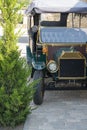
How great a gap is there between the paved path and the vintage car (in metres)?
0.40

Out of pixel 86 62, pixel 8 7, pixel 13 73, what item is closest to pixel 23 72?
pixel 13 73

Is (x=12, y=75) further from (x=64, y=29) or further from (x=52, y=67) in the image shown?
(x=64, y=29)

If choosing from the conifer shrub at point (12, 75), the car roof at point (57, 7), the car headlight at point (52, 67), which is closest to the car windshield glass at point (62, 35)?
the car roof at point (57, 7)

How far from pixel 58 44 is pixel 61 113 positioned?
198 centimetres

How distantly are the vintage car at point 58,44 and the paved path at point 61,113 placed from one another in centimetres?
40

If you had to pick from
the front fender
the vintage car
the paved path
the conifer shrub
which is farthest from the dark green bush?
the front fender

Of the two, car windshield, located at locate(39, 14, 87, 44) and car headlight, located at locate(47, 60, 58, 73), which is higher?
car windshield, located at locate(39, 14, 87, 44)

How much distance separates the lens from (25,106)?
657 centimetres

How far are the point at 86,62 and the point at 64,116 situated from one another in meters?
1.56

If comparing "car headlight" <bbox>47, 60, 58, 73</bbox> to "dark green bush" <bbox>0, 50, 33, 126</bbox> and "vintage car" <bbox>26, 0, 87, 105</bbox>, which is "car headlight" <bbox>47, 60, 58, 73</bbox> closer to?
"vintage car" <bbox>26, 0, 87, 105</bbox>

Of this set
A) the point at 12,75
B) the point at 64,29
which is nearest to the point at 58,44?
the point at 64,29

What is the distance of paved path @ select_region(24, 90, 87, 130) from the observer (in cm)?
659

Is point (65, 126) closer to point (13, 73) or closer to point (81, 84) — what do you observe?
point (13, 73)

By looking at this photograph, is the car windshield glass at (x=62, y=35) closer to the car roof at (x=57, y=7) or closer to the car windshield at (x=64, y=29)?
the car windshield at (x=64, y=29)
